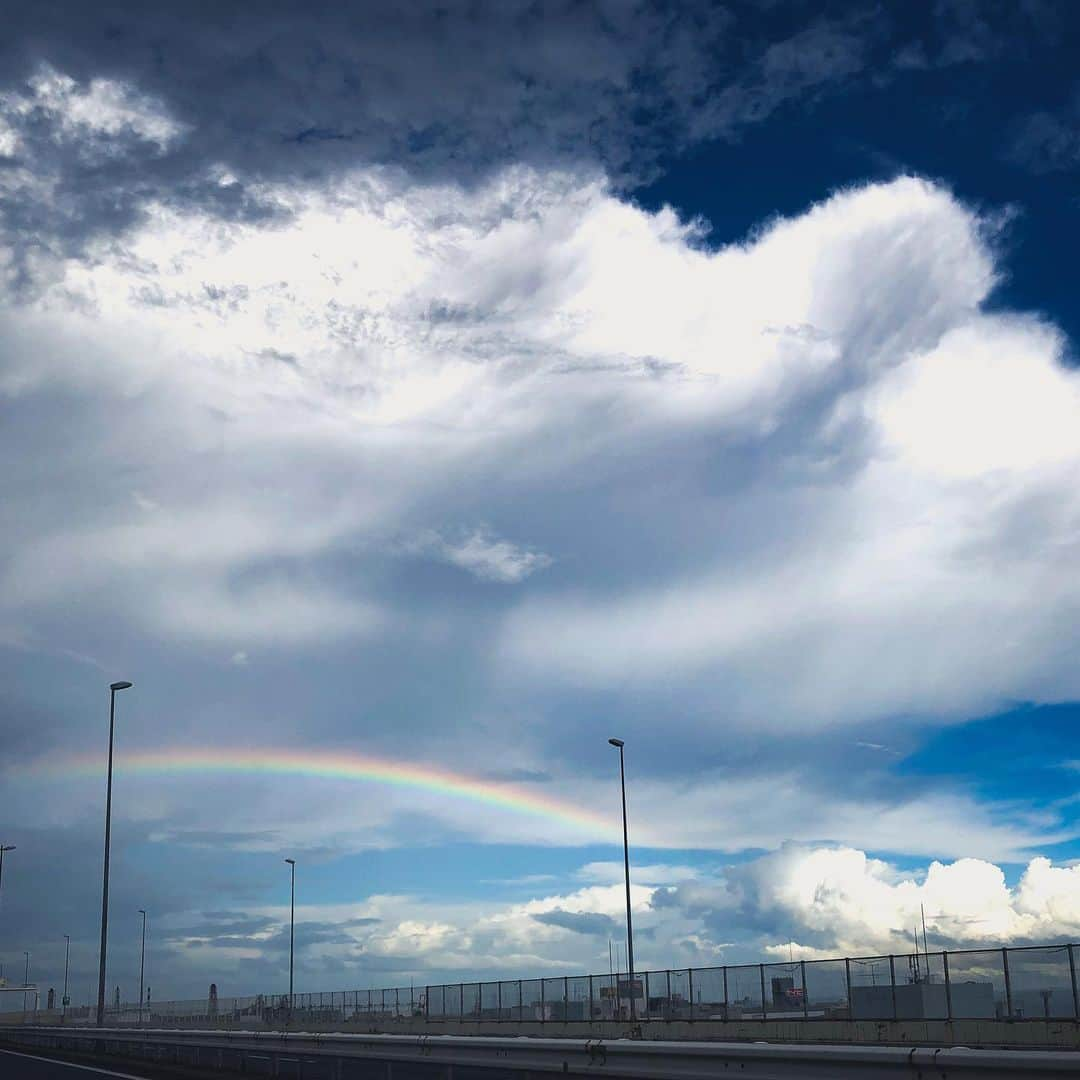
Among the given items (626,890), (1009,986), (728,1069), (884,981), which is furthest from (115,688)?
(728,1069)

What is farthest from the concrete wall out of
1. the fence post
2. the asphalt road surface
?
the asphalt road surface

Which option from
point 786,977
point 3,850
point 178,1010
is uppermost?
point 3,850

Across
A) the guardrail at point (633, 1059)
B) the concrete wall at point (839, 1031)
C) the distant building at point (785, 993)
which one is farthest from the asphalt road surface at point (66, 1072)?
the distant building at point (785, 993)

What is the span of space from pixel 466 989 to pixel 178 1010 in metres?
42.4

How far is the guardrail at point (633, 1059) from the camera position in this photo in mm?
10297

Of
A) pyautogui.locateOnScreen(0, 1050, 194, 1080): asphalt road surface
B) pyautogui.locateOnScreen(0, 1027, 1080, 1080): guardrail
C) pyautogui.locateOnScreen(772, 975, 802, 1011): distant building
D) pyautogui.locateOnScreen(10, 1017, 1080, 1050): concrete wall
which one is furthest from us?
pyautogui.locateOnScreen(772, 975, 802, 1011): distant building

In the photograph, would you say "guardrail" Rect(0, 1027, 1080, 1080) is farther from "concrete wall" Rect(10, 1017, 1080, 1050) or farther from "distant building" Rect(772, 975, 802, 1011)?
"distant building" Rect(772, 975, 802, 1011)

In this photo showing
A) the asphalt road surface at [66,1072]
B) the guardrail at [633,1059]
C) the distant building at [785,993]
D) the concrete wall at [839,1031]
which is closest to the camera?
the guardrail at [633,1059]

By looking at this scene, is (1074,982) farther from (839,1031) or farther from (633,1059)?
(633,1059)

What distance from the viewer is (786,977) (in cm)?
4453

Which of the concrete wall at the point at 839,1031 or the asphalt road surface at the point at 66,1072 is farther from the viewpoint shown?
the concrete wall at the point at 839,1031

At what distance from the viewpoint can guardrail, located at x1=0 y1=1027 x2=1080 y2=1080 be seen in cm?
1030

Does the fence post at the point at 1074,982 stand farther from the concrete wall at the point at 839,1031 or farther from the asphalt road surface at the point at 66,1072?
the asphalt road surface at the point at 66,1072

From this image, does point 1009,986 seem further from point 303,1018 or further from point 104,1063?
point 303,1018
